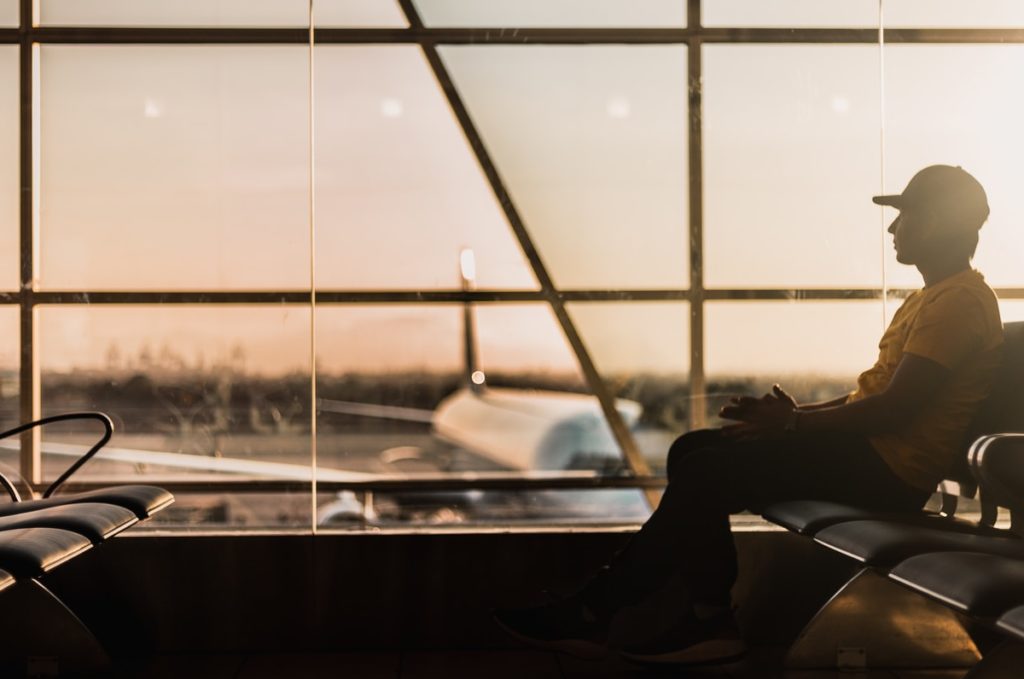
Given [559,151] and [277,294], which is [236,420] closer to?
[277,294]

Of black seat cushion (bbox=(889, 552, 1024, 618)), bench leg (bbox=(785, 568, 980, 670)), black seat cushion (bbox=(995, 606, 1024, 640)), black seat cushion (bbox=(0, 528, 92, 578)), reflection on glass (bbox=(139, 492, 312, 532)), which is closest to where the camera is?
black seat cushion (bbox=(995, 606, 1024, 640))

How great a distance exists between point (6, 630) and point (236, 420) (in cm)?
90

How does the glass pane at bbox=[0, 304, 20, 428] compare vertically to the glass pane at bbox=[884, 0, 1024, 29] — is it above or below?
below

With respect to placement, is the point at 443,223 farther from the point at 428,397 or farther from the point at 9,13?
the point at 9,13

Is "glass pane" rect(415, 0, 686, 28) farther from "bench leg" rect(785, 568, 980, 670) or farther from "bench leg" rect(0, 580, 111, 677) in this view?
"bench leg" rect(0, 580, 111, 677)

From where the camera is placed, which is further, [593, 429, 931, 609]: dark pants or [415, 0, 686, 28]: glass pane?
[415, 0, 686, 28]: glass pane

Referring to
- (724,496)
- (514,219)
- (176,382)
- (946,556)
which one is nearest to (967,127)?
(514,219)

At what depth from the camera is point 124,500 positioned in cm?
279

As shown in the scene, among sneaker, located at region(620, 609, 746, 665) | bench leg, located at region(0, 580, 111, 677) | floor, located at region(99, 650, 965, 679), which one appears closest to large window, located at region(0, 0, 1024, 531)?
floor, located at region(99, 650, 965, 679)

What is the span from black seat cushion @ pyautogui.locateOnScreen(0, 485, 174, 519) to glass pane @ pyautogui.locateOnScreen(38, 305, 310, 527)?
0.56 metres

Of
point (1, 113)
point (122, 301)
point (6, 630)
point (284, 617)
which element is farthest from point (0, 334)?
point (284, 617)

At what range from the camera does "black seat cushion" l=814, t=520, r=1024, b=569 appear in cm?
213

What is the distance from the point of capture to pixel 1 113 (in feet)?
11.7

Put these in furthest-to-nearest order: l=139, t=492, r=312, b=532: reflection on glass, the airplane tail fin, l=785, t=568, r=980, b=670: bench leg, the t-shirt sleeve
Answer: the airplane tail fin
l=139, t=492, r=312, b=532: reflection on glass
l=785, t=568, r=980, b=670: bench leg
the t-shirt sleeve
